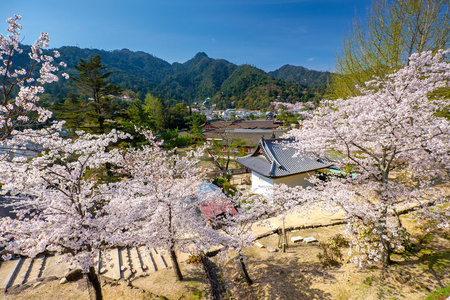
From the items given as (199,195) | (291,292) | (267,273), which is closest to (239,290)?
(267,273)

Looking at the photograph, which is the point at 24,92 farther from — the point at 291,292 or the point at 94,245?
the point at 291,292

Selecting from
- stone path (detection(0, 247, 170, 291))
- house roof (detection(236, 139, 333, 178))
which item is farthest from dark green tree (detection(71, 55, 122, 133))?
house roof (detection(236, 139, 333, 178))

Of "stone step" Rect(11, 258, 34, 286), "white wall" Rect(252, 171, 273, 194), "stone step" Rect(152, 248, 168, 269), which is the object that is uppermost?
"white wall" Rect(252, 171, 273, 194)

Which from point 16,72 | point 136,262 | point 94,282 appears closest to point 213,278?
point 136,262

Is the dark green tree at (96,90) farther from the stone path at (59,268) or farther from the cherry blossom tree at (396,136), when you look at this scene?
the cherry blossom tree at (396,136)

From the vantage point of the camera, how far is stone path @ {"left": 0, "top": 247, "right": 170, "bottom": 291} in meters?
7.88

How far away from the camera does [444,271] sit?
6613 millimetres

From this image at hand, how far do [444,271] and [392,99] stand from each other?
6.23m

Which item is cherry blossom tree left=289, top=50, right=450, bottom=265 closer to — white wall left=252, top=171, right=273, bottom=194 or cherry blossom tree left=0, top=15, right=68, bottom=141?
cherry blossom tree left=0, top=15, right=68, bottom=141

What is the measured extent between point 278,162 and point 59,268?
578 inches

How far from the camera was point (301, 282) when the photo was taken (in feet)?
24.5

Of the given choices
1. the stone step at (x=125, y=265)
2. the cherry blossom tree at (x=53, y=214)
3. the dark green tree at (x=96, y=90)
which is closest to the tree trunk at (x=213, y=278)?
the stone step at (x=125, y=265)

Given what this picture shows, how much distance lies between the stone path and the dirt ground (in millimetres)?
533

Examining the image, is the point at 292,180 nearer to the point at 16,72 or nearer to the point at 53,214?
the point at 53,214
